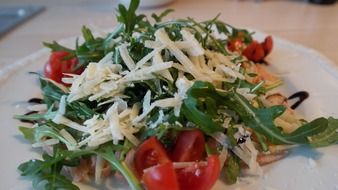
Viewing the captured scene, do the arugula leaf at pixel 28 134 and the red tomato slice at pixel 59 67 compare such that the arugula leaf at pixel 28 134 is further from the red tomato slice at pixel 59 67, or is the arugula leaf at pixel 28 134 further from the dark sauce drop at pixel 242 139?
the dark sauce drop at pixel 242 139

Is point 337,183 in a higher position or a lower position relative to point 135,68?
lower

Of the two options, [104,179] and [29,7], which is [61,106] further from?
[29,7]

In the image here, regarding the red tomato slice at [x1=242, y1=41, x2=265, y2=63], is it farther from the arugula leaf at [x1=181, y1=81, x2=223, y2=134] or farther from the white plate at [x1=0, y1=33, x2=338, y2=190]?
the arugula leaf at [x1=181, y1=81, x2=223, y2=134]

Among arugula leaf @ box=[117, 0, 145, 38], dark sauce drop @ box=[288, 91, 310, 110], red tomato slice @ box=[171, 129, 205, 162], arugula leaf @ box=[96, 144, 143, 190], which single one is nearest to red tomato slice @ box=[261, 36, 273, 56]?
A: dark sauce drop @ box=[288, 91, 310, 110]

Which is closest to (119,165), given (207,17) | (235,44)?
(235,44)

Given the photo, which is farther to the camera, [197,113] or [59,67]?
[59,67]

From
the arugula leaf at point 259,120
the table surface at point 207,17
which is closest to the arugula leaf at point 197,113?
the arugula leaf at point 259,120

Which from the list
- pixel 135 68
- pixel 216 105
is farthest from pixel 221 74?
pixel 135 68

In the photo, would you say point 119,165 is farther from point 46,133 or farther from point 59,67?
point 59,67

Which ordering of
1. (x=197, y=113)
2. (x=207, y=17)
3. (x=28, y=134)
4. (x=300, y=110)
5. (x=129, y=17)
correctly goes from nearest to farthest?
(x=197, y=113) → (x=28, y=134) → (x=300, y=110) → (x=129, y=17) → (x=207, y=17)
